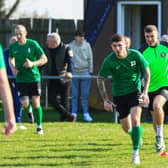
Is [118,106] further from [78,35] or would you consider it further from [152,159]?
[78,35]

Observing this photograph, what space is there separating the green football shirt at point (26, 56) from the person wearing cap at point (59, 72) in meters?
1.90

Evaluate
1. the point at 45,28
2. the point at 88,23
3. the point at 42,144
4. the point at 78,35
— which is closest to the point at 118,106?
the point at 42,144

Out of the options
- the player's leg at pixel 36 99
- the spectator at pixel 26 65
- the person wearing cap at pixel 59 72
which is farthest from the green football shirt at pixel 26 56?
the person wearing cap at pixel 59 72

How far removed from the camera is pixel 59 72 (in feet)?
58.0

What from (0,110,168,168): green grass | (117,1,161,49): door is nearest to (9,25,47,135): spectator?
(0,110,168,168): green grass

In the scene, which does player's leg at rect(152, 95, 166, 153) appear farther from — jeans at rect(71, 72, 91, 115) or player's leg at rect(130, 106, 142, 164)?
jeans at rect(71, 72, 91, 115)

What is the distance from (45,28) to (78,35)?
4653 mm

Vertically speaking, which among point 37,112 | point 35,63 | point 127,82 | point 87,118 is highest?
point 127,82

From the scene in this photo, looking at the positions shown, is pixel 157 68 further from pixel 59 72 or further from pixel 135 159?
pixel 59 72

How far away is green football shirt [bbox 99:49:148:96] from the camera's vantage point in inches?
459

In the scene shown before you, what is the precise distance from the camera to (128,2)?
1995 centimetres

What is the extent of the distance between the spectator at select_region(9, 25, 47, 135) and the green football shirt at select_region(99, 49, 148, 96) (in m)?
3.23

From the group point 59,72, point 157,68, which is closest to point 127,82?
point 157,68

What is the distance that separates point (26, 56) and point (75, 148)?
2.71m
